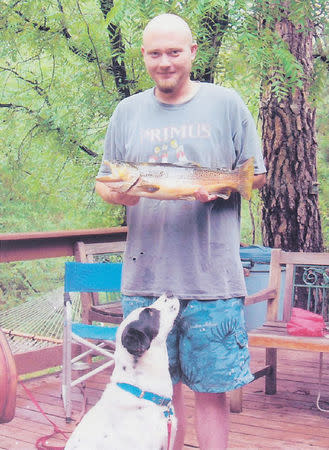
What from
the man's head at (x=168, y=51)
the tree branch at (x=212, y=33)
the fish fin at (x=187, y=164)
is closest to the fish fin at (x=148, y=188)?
the fish fin at (x=187, y=164)

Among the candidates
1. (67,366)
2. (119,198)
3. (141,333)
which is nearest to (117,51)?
(67,366)

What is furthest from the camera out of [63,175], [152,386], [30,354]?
[63,175]

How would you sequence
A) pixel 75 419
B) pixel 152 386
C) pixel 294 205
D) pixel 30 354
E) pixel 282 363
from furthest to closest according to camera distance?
pixel 294 205
pixel 282 363
pixel 30 354
pixel 75 419
pixel 152 386

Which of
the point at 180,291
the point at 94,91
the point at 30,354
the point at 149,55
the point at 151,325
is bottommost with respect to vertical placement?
the point at 30,354

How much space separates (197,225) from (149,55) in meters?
0.60

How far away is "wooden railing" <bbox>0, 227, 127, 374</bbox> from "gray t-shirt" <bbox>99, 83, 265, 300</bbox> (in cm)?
177

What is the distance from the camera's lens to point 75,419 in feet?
10.8

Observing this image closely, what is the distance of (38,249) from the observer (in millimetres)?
3840

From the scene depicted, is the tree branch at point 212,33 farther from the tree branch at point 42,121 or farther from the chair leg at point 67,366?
the chair leg at point 67,366

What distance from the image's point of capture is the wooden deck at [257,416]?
118 inches

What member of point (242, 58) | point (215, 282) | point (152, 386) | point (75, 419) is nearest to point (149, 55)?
point (215, 282)

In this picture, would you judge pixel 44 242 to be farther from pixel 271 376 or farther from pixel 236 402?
pixel 271 376

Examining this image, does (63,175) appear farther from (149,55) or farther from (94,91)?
(149,55)

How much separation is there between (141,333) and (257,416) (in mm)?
1677
